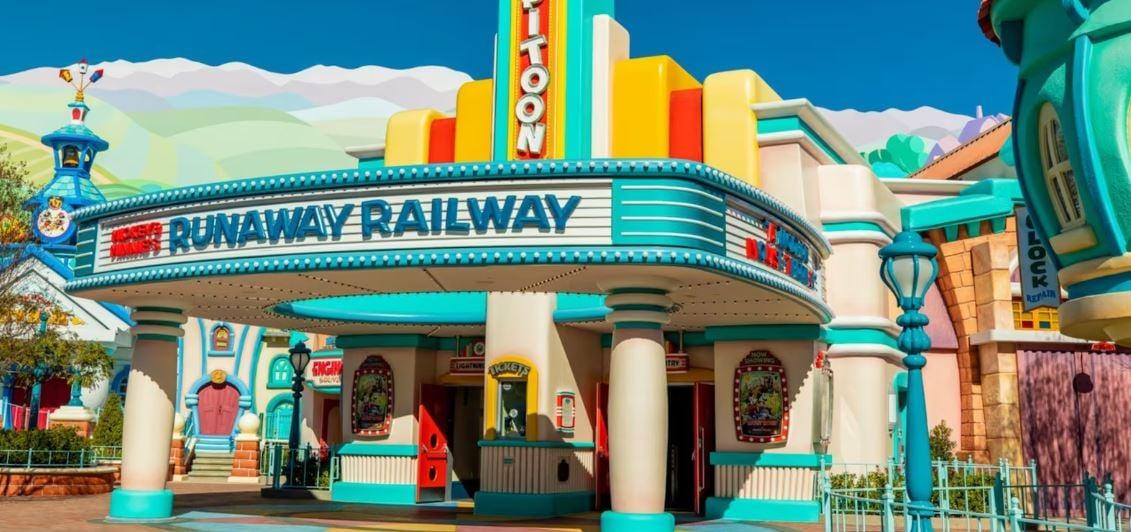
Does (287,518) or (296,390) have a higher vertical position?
(296,390)

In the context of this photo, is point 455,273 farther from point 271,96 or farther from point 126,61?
point 126,61

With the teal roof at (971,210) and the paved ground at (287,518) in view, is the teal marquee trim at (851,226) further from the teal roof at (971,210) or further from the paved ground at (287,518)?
the paved ground at (287,518)

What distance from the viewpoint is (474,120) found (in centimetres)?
2236

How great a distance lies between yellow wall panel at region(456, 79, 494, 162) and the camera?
72.6 feet

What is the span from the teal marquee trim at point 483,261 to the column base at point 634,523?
11.1ft

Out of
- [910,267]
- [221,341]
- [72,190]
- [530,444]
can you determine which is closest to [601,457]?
[530,444]

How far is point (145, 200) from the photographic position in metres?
16.4

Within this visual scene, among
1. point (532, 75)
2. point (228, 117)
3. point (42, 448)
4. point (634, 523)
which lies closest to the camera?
point (634, 523)

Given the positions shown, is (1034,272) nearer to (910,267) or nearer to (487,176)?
(910,267)

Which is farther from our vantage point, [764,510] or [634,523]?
[764,510]

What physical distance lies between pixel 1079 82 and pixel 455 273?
26.4ft

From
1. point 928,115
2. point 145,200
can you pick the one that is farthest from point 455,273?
point 928,115

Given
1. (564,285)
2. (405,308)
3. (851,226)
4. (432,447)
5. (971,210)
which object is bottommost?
(432,447)

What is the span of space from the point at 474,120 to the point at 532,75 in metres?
2.19
